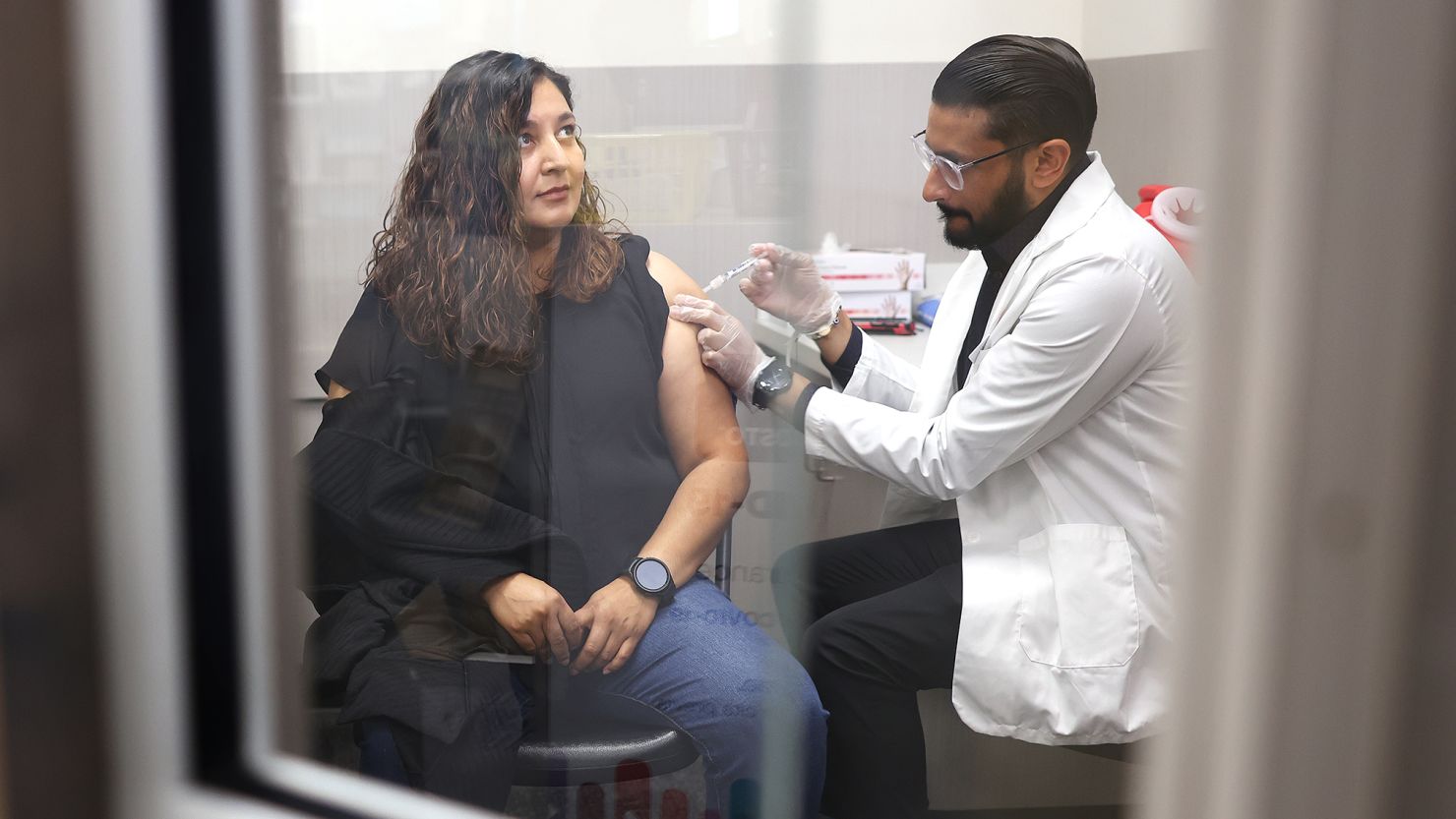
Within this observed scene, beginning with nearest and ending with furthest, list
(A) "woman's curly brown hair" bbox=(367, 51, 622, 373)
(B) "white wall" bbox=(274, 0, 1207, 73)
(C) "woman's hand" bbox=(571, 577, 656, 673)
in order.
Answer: (B) "white wall" bbox=(274, 0, 1207, 73), (A) "woman's curly brown hair" bbox=(367, 51, 622, 373), (C) "woman's hand" bbox=(571, 577, 656, 673)

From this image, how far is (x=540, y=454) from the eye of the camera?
3.64ft

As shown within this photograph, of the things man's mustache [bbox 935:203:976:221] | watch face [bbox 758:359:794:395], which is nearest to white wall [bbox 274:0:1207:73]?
man's mustache [bbox 935:203:976:221]

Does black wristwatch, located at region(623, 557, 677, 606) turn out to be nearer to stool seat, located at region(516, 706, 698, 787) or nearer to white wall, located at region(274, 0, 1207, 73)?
stool seat, located at region(516, 706, 698, 787)

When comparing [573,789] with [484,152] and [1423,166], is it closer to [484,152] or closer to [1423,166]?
[484,152]

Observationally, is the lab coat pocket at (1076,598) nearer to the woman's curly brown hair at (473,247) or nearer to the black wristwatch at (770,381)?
the black wristwatch at (770,381)

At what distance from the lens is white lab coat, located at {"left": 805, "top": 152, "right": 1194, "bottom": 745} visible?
1093 millimetres

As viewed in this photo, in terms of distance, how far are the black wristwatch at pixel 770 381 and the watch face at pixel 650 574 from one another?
0.69 ft

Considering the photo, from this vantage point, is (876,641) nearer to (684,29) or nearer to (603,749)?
(603,749)

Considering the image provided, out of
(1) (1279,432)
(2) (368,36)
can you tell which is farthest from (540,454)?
(1) (1279,432)

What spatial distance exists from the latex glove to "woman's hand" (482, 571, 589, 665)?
0.30 m

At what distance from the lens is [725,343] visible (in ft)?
3.55

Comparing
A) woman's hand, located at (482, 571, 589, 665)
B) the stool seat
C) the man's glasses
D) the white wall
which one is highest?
the white wall

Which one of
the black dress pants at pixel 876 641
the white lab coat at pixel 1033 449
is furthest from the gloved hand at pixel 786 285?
the black dress pants at pixel 876 641

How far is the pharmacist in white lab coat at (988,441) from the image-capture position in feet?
3.47
